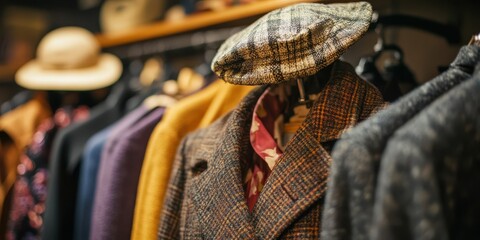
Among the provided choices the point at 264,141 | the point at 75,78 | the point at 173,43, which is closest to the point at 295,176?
the point at 264,141

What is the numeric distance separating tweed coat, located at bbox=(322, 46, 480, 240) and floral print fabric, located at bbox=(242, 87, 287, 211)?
29cm

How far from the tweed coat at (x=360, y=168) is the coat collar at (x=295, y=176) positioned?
0.62 ft

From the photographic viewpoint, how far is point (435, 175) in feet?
1.64

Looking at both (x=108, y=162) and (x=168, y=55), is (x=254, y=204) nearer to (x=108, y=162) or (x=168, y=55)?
Answer: (x=108, y=162)

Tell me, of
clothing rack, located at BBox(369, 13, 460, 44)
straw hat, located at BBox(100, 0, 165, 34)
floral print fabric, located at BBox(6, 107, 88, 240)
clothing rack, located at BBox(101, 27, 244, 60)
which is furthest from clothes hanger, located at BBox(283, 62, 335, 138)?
straw hat, located at BBox(100, 0, 165, 34)

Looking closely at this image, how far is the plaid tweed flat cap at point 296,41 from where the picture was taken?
770 mm

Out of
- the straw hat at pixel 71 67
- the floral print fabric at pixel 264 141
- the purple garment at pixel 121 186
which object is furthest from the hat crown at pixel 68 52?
the floral print fabric at pixel 264 141

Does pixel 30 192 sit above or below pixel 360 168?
above

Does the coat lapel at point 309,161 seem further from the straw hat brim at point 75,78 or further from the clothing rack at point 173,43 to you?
the straw hat brim at point 75,78

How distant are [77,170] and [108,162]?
28 cm

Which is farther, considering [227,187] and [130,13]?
[130,13]

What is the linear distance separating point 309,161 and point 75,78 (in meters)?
1.14

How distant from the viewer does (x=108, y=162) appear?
1.18m

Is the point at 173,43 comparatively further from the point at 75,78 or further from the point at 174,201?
the point at 174,201
